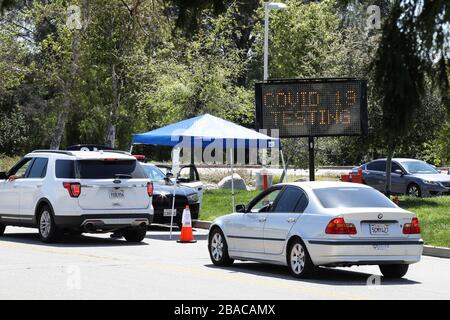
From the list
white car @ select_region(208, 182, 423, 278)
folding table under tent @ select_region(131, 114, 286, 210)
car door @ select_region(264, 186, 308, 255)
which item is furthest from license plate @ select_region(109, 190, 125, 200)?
car door @ select_region(264, 186, 308, 255)

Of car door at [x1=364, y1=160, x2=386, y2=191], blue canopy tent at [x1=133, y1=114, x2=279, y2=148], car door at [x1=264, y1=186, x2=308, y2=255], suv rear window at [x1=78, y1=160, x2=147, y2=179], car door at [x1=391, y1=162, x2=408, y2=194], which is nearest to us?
car door at [x1=264, y1=186, x2=308, y2=255]

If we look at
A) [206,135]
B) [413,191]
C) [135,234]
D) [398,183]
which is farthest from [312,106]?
[398,183]

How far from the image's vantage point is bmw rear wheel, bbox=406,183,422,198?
35188 millimetres

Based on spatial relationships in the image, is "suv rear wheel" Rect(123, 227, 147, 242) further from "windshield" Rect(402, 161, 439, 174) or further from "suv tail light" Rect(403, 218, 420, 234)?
"windshield" Rect(402, 161, 439, 174)

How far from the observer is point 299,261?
47.0 feet

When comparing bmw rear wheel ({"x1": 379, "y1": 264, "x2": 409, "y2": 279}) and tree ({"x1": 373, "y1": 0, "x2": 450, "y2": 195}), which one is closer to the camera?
tree ({"x1": 373, "y1": 0, "x2": 450, "y2": 195})

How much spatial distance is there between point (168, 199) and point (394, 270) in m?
10.9

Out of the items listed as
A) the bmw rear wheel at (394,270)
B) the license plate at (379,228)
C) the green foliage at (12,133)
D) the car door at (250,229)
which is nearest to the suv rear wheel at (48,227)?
the car door at (250,229)

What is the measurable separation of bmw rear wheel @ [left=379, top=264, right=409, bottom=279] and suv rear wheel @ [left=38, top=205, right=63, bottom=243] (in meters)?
7.52

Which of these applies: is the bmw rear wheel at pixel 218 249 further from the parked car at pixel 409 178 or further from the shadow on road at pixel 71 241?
the parked car at pixel 409 178

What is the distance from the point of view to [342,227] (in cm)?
1395

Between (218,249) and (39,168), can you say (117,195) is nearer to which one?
(39,168)

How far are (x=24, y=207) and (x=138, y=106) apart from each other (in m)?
34.3
